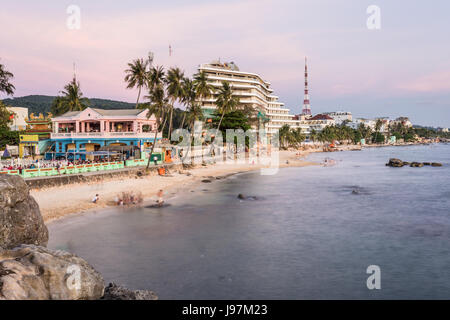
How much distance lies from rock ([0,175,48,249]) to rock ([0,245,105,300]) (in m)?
4.40

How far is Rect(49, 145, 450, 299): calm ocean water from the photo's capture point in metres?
16.1

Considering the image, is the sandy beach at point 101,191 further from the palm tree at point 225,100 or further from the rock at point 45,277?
the palm tree at point 225,100

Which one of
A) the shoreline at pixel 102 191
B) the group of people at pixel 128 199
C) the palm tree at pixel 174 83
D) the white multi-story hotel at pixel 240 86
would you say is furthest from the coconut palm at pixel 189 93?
the white multi-story hotel at pixel 240 86

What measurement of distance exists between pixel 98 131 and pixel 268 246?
39.6 metres

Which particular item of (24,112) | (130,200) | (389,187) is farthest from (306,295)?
(24,112)


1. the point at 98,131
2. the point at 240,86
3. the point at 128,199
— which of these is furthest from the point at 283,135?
the point at 128,199

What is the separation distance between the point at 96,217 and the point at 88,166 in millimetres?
15024

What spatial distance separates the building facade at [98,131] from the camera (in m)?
51.8

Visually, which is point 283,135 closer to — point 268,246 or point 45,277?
point 268,246

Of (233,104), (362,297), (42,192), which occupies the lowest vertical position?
(362,297)

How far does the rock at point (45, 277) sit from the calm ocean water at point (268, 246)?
4.60 meters

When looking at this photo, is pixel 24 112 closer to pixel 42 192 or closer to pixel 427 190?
pixel 42 192

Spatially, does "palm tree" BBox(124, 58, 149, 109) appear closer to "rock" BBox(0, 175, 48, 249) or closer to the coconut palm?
the coconut palm
